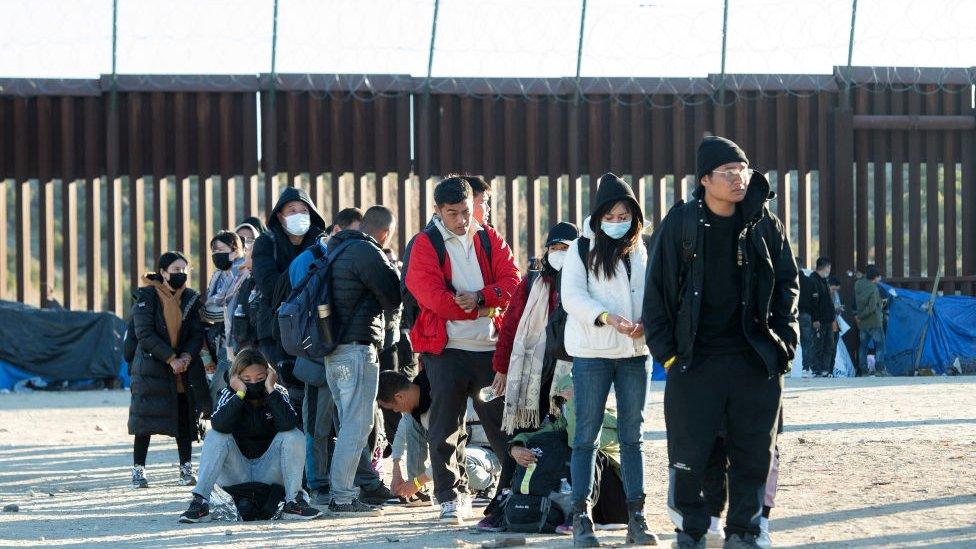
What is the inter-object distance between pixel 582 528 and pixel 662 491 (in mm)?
1815

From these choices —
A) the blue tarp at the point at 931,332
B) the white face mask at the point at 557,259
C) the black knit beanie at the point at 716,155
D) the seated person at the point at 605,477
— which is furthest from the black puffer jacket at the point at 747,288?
the blue tarp at the point at 931,332

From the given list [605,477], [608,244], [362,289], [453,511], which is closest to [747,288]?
[608,244]

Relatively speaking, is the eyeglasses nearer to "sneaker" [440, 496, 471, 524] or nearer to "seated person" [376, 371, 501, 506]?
"sneaker" [440, 496, 471, 524]

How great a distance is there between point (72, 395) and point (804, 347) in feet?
29.5

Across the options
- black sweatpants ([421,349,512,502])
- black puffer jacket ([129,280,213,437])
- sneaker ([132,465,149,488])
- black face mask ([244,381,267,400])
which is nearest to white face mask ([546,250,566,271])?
black sweatpants ([421,349,512,502])

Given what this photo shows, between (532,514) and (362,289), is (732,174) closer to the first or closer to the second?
(532,514)

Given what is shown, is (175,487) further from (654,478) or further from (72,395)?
(72,395)

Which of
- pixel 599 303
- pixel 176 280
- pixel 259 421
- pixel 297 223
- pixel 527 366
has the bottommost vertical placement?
pixel 259 421

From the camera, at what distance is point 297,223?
9086mm

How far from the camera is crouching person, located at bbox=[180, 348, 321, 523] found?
7.97 m

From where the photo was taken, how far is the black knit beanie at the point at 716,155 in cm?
621

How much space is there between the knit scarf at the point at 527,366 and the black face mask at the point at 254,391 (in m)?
1.37

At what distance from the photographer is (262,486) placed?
26.6 feet

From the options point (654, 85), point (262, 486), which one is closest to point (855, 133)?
point (654, 85)
